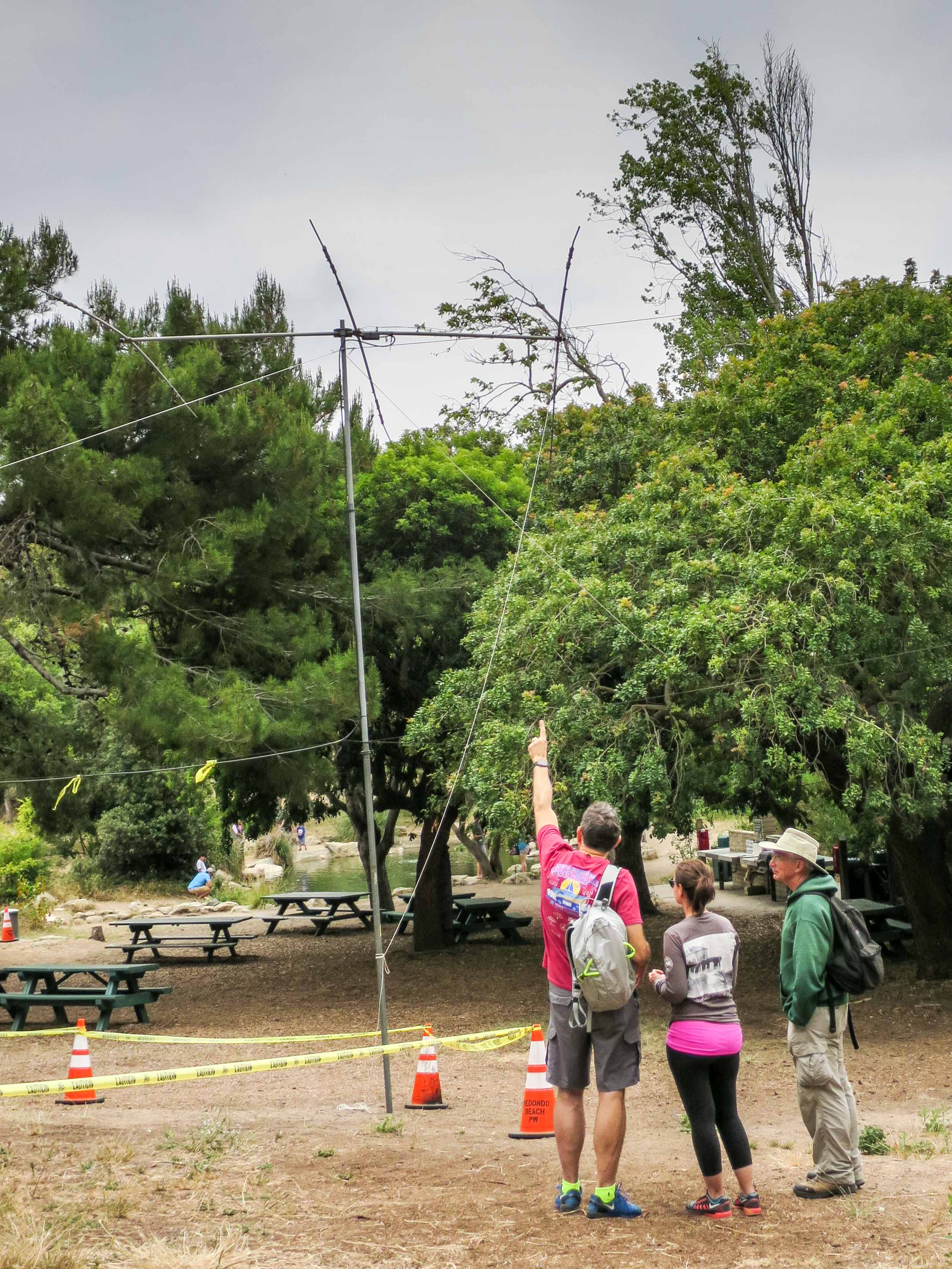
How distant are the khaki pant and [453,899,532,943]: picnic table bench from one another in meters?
13.4

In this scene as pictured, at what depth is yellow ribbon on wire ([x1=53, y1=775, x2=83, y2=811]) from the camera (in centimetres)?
1368

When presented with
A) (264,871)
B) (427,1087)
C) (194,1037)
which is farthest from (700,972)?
(264,871)

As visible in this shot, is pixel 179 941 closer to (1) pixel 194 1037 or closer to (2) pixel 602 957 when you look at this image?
(1) pixel 194 1037

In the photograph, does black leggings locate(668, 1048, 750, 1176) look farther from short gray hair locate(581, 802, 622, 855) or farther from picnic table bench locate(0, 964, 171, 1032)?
picnic table bench locate(0, 964, 171, 1032)

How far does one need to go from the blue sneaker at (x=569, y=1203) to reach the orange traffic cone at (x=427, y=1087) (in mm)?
3273

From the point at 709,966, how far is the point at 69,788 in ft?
37.0

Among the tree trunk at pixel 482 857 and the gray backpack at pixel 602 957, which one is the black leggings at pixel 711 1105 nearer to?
the gray backpack at pixel 602 957

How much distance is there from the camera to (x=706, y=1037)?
4.46 meters

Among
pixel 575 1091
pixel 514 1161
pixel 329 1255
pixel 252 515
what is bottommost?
pixel 514 1161

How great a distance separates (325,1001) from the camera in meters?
13.9

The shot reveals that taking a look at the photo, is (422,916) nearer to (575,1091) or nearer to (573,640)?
(573,640)

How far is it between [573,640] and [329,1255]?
727 centimetres

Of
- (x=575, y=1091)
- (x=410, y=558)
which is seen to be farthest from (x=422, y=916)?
(x=575, y=1091)

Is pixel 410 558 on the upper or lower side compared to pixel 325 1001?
upper
